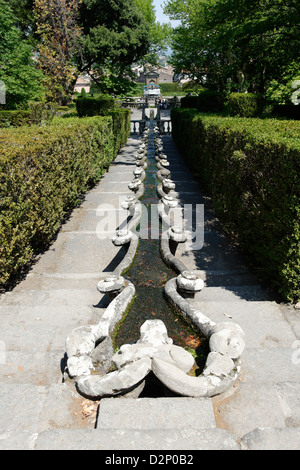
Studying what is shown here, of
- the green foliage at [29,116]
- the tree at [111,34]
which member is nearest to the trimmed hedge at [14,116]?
the green foliage at [29,116]

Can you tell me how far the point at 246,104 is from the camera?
14680mm

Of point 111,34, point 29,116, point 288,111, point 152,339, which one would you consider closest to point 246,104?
point 288,111

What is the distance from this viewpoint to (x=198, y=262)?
6.38 meters

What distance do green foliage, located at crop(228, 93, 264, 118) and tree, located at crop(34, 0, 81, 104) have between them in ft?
46.5

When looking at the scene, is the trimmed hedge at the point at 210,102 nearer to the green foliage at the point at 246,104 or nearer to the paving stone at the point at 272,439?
the green foliage at the point at 246,104

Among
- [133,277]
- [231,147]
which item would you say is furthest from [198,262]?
[231,147]

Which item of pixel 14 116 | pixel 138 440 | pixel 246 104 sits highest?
pixel 246 104

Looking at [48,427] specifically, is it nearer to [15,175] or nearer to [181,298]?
[181,298]

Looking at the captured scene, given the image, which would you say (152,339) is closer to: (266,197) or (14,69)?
(266,197)

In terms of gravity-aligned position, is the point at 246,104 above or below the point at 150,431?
above

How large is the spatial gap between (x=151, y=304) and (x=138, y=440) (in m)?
2.56

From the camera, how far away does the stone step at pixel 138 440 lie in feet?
6.28

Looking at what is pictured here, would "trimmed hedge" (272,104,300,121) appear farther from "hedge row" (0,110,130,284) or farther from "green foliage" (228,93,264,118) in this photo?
"hedge row" (0,110,130,284)

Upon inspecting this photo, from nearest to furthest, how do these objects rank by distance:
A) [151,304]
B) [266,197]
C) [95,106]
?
[151,304]
[266,197]
[95,106]
